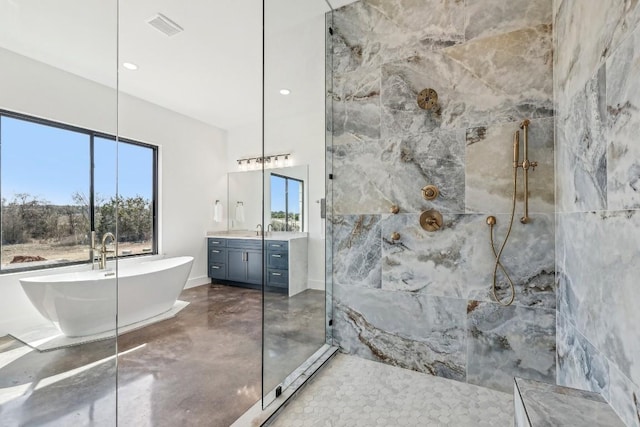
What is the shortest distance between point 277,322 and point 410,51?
91.3 inches

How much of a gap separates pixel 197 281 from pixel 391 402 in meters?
3.81

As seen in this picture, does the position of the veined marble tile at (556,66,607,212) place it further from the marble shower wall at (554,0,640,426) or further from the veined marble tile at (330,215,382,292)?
the veined marble tile at (330,215,382,292)

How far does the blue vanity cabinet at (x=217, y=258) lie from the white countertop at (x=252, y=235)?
4.8 inches

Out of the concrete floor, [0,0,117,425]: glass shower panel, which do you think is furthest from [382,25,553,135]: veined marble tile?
[0,0,117,425]: glass shower panel

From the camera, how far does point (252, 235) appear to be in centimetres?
432

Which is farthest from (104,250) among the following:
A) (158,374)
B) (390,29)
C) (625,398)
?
(625,398)

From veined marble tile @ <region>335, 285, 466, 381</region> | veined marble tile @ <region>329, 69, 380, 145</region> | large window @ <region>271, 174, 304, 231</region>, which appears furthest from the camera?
large window @ <region>271, 174, 304, 231</region>

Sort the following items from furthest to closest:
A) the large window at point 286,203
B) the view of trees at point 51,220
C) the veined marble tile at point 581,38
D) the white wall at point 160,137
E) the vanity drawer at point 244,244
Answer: the vanity drawer at point 244,244 < the large window at point 286,203 < the white wall at point 160,137 < the view of trees at point 51,220 < the veined marble tile at point 581,38

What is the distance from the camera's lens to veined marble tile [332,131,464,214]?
192cm

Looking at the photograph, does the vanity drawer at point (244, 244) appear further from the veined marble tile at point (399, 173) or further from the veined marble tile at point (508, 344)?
the veined marble tile at point (508, 344)

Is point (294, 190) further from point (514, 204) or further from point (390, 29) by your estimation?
point (514, 204)

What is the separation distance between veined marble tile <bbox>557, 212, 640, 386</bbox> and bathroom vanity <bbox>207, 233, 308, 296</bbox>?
74.9 inches

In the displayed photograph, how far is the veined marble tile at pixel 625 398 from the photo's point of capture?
832mm

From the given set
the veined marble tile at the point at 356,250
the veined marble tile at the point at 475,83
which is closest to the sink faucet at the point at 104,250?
the veined marble tile at the point at 356,250
